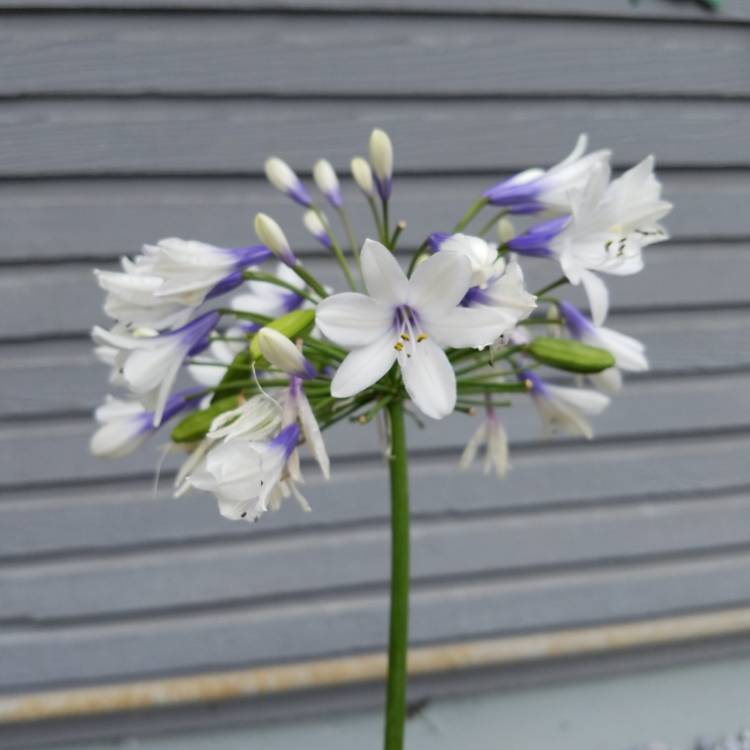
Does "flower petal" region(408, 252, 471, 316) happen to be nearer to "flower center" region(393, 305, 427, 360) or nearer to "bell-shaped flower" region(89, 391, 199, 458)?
"flower center" region(393, 305, 427, 360)

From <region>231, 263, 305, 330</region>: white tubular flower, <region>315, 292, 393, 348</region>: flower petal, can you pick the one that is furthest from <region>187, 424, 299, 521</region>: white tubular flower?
<region>231, 263, 305, 330</region>: white tubular flower

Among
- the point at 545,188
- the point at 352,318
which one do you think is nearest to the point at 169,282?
the point at 352,318

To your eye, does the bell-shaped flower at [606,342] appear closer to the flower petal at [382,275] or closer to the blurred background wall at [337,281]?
the flower petal at [382,275]

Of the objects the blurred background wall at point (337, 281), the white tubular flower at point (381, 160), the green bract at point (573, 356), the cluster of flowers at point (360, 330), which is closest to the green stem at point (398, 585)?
the cluster of flowers at point (360, 330)

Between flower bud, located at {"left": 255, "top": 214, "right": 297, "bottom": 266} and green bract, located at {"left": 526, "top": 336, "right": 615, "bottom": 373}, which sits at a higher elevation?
flower bud, located at {"left": 255, "top": 214, "right": 297, "bottom": 266}

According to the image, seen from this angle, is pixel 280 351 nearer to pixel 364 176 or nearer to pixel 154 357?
pixel 154 357

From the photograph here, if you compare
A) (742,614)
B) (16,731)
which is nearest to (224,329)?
(16,731)

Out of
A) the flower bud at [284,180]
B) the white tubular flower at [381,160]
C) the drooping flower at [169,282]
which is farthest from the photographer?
the flower bud at [284,180]

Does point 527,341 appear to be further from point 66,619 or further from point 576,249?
point 66,619
